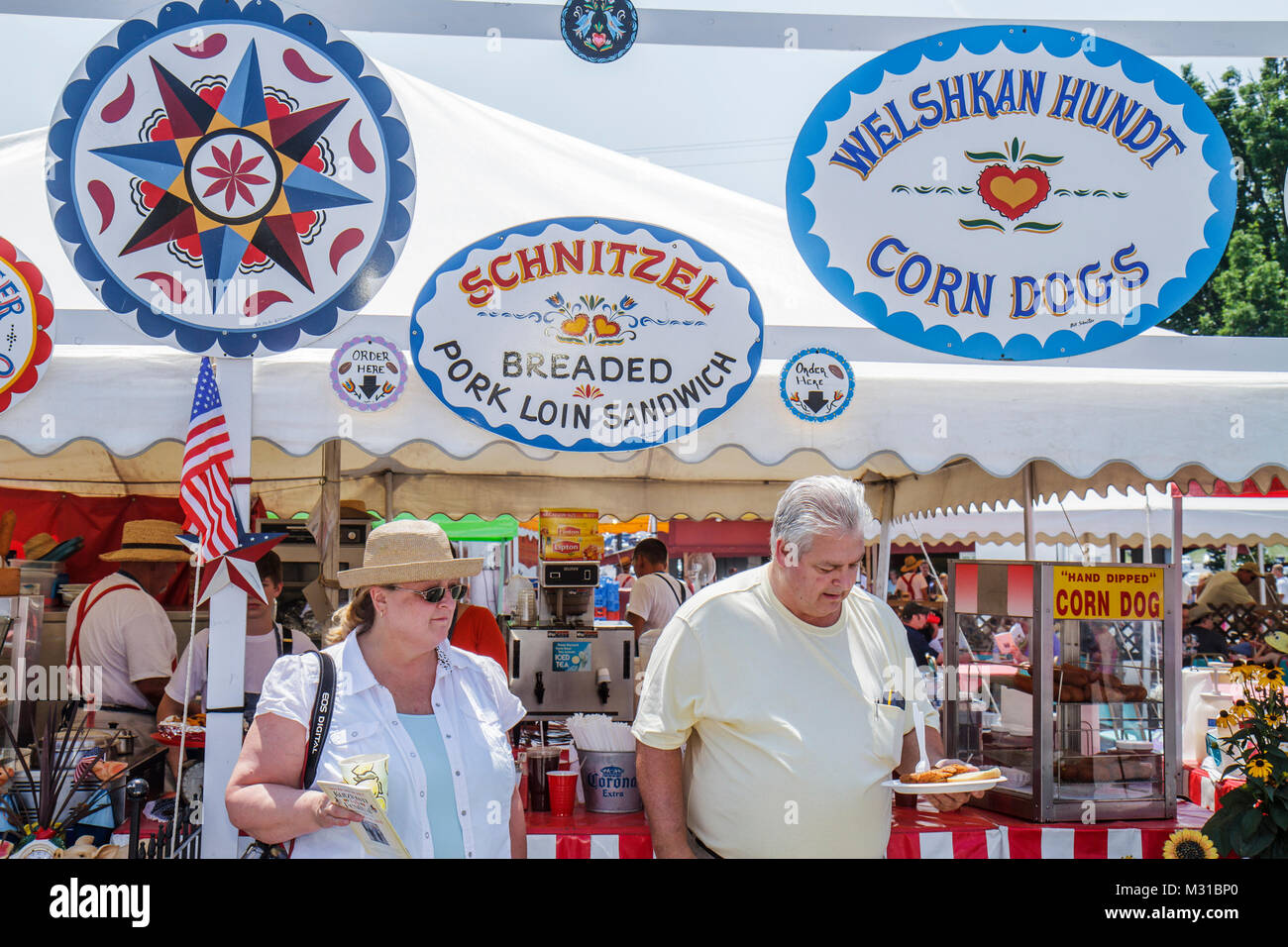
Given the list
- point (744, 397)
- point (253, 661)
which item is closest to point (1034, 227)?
point (744, 397)

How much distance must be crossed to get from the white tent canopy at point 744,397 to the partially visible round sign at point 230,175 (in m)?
0.35

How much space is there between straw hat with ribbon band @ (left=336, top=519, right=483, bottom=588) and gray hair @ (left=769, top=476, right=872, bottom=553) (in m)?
0.77

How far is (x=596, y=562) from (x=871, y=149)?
4.61 metres

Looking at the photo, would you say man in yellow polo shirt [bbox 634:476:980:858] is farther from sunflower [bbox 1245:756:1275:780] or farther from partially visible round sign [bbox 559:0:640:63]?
partially visible round sign [bbox 559:0:640:63]

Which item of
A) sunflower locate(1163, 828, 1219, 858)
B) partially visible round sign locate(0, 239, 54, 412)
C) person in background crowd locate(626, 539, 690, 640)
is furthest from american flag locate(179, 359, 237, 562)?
person in background crowd locate(626, 539, 690, 640)

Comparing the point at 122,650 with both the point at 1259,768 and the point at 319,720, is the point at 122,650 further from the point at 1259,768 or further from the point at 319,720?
the point at 1259,768

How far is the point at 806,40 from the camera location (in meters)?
3.96

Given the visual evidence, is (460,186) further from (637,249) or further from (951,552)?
(951,552)

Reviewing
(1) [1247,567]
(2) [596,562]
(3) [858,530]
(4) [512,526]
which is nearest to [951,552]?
(1) [1247,567]

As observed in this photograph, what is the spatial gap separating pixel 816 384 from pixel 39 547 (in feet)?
18.8

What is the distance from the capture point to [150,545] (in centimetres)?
578

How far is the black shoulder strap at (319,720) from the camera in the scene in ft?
7.46

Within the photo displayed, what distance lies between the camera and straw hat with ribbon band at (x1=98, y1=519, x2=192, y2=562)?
197 inches
